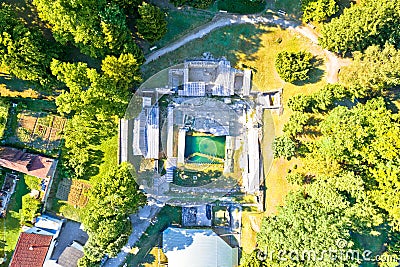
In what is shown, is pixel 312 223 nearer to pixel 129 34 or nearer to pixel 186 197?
pixel 186 197

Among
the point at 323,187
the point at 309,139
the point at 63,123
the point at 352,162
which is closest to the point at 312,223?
the point at 323,187

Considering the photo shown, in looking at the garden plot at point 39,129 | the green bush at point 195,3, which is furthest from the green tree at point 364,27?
the garden plot at point 39,129

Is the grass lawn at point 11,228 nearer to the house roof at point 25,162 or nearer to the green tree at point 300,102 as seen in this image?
the house roof at point 25,162

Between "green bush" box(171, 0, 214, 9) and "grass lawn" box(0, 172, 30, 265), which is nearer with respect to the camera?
"green bush" box(171, 0, 214, 9)

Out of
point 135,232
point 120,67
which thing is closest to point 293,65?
point 120,67

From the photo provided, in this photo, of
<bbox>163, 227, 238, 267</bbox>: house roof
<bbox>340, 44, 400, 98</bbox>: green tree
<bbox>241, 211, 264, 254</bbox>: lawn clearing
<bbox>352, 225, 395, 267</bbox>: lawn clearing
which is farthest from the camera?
<bbox>241, 211, 264, 254</bbox>: lawn clearing

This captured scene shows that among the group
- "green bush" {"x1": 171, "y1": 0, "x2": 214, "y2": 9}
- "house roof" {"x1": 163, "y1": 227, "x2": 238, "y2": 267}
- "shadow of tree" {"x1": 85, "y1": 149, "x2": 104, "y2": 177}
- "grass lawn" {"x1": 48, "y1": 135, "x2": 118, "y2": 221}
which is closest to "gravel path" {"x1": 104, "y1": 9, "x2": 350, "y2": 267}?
"green bush" {"x1": 171, "y1": 0, "x2": 214, "y2": 9}

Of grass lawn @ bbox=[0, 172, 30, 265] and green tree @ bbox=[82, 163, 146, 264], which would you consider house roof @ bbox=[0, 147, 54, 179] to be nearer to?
grass lawn @ bbox=[0, 172, 30, 265]
